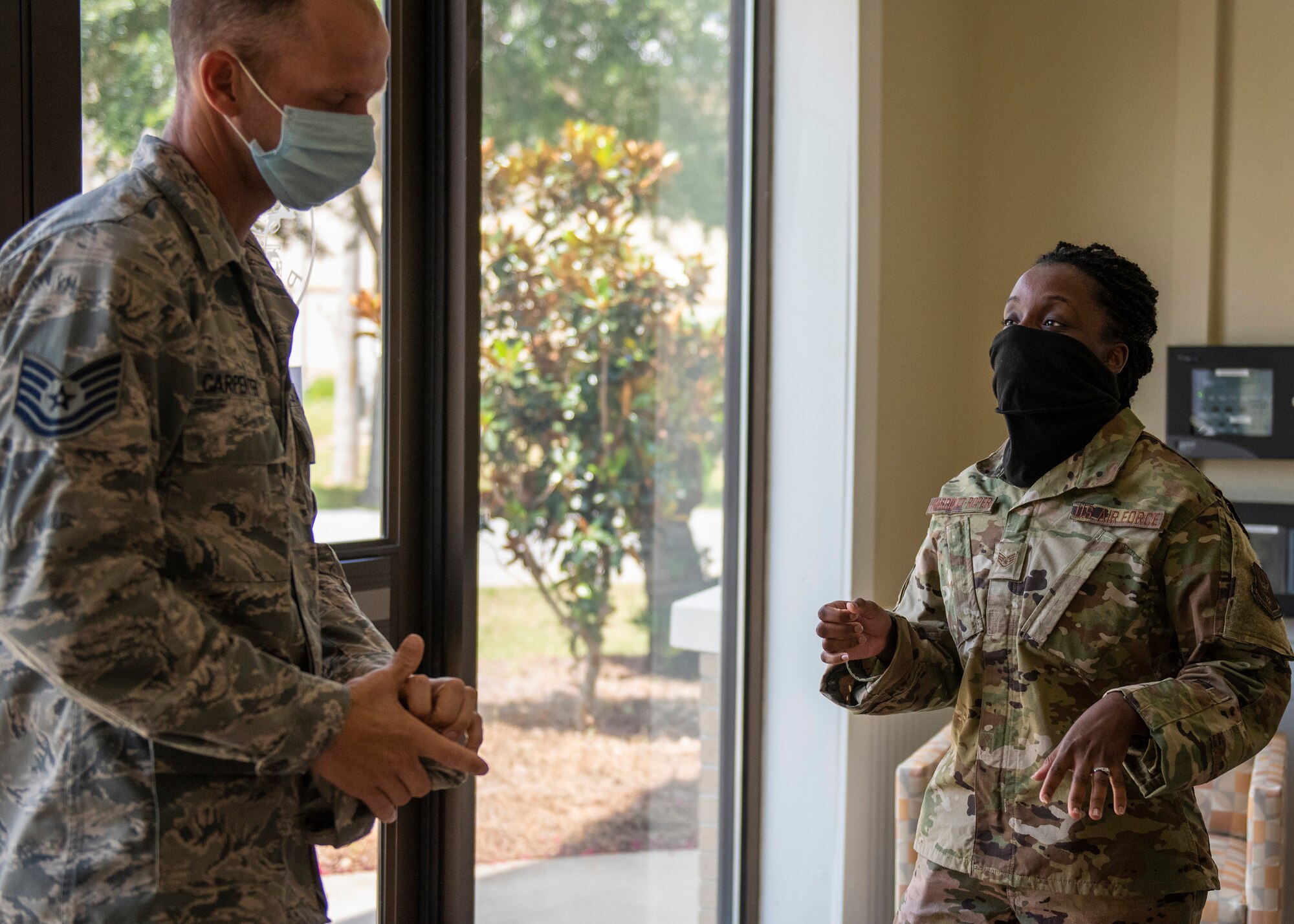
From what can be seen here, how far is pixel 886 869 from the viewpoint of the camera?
2922 mm

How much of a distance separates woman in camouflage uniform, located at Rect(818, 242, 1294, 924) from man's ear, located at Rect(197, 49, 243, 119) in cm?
106

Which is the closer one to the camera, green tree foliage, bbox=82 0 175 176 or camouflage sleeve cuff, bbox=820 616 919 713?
green tree foliage, bbox=82 0 175 176

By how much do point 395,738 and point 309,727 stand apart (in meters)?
0.08

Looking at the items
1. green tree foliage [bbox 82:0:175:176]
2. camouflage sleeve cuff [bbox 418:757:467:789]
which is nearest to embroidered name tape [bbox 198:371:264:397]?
camouflage sleeve cuff [bbox 418:757:467:789]

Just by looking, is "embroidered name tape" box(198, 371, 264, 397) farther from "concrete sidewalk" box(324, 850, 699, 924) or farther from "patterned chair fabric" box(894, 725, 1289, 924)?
"patterned chair fabric" box(894, 725, 1289, 924)

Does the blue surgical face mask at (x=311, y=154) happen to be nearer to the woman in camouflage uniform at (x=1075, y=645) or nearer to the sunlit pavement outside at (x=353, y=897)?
the woman in camouflage uniform at (x=1075, y=645)

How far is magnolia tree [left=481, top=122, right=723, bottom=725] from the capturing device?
298 cm

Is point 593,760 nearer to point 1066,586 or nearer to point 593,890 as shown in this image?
point 593,890

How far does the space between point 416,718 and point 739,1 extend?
2479mm

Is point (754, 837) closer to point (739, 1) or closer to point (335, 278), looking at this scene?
point (335, 278)

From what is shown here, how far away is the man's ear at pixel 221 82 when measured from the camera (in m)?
1.01

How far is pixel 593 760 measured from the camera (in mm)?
3121

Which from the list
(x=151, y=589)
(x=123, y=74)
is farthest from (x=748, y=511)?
(x=151, y=589)

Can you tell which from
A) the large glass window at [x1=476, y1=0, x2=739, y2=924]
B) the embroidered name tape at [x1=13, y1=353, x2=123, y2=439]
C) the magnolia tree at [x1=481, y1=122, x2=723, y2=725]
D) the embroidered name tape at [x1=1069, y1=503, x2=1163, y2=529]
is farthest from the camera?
the magnolia tree at [x1=481, y1=122, x2=723, y2=725]
